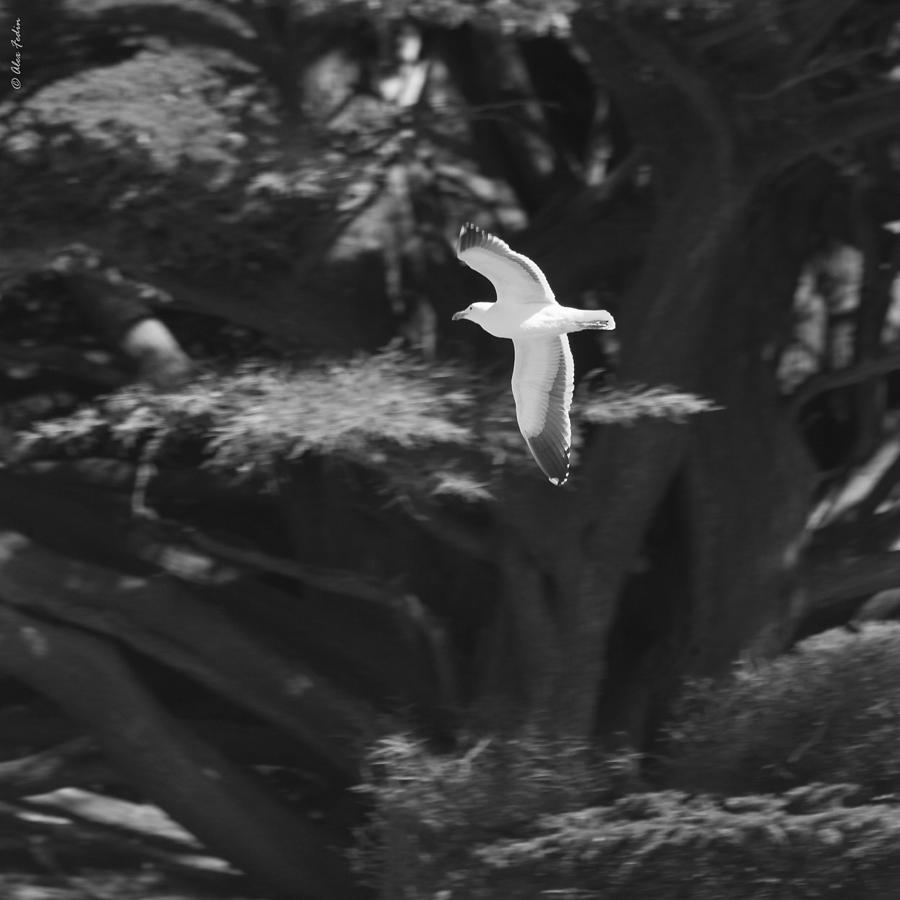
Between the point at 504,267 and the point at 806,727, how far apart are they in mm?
1902

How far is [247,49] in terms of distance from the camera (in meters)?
4.88

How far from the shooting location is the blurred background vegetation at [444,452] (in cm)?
452

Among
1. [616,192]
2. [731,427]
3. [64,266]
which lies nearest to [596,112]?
[616,192]

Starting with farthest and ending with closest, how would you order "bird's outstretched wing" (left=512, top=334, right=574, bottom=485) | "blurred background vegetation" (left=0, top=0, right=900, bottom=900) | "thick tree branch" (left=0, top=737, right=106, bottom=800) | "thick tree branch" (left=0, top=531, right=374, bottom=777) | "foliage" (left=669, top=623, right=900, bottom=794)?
"thick tree branch" (left=0, top=737, right=106, bottom=800) < "thick tree branch" (left=0, top=531, right=374, bottom=777) < "foliage" (left=669, top=623, right=900, bottom=794) < "blurred background vegetation" (left=0, top=0, right=900, bottom=900) < "bird's outstretched wing" (left=512, top=334, right=574, bottom=485)

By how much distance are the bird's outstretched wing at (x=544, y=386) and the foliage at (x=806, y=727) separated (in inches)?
45.8

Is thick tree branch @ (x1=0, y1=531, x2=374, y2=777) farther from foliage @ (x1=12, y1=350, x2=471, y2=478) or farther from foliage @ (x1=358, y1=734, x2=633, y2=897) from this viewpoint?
foliage @ (x1=12, y1=350, x2=471, y2=478)

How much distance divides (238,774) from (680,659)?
1.54m

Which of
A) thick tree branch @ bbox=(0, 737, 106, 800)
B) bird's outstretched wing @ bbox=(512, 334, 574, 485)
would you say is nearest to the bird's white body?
bird's outstretched wing @ bbox=(512, 334, 574, 485)

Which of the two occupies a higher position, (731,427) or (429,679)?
(731,427)

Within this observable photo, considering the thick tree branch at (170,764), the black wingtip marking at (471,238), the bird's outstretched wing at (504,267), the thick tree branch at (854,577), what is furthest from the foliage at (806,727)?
the black wingtip marking at (471,238)

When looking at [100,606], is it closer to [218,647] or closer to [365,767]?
[218,647]

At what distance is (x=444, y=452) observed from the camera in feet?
14.6

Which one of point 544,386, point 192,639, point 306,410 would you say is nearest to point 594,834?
point 544,386

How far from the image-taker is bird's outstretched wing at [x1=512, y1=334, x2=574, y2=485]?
13.5 ft
